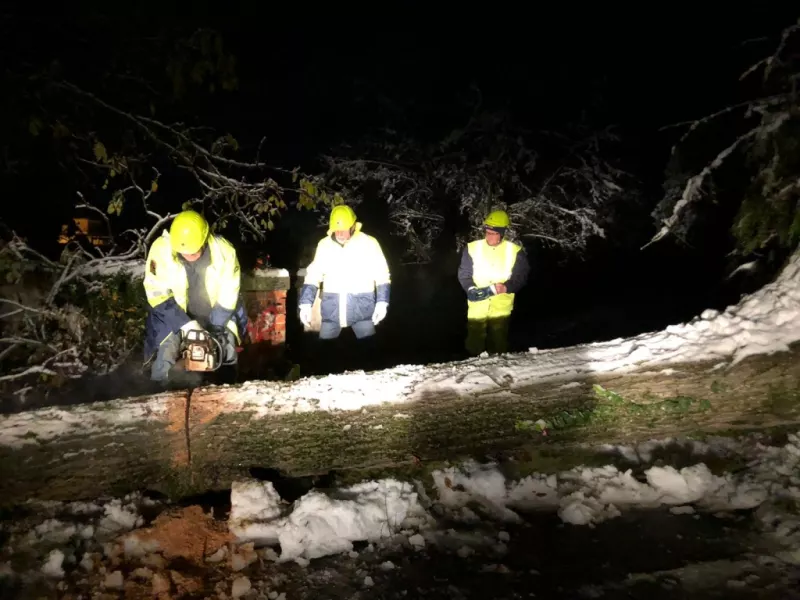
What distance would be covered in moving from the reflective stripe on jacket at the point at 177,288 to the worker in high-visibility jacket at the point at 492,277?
98.1 inches

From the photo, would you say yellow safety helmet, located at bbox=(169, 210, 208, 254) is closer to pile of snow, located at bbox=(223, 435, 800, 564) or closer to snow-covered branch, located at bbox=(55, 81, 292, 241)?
snow-covered branch, located at bbox=(55, 81, 292, 241)

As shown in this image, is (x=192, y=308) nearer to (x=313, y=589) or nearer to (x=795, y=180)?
(x=313, y=589)

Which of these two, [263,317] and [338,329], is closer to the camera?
[338,329]

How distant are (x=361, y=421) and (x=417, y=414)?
0.33 meters

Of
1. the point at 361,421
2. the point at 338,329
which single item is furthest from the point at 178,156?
the point at 361,421

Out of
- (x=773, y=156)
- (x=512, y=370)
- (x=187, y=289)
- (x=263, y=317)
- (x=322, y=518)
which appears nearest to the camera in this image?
(x=322, y=518)

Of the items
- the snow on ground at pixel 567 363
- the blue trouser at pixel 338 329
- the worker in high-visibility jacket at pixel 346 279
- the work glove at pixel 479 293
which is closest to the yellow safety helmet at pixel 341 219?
the worker in high-visibility jacket at pixel 346 279

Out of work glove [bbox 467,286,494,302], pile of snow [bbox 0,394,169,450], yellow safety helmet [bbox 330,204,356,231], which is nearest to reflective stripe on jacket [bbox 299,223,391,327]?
yellow safety helmet [bbox 330,204,356,231]

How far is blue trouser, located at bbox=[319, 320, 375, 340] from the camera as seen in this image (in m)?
5.44

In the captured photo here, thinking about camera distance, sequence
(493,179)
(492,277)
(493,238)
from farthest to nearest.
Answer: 1. (493,179)
2. (492,277)
3. (493,238)

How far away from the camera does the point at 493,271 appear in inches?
234

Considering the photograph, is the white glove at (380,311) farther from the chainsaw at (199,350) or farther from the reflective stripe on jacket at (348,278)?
the chainsaw at (199,350)

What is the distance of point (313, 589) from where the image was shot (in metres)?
2.05

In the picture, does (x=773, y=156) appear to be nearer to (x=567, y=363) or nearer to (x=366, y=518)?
(x=567, y=363)
